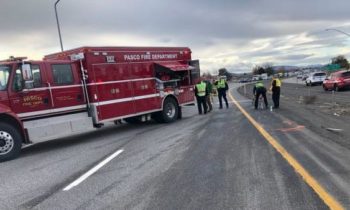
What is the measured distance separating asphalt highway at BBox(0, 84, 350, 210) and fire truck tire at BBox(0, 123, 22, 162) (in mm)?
269

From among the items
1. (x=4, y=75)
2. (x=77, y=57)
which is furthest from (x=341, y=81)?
(x=4, y=75)

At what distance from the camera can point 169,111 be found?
18547mm

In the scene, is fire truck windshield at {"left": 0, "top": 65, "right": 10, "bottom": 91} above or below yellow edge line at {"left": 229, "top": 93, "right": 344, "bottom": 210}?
above

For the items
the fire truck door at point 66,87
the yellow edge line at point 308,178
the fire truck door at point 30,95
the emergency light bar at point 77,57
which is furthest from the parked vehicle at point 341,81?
the fire truck door at point 30,95

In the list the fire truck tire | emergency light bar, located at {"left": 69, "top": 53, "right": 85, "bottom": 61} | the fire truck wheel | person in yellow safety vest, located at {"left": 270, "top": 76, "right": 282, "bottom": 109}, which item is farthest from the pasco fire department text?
the fire truck tire

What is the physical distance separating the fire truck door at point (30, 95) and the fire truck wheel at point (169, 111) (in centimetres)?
603

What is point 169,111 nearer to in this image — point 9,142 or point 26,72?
point 26,72

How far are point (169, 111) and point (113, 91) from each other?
3.88 m

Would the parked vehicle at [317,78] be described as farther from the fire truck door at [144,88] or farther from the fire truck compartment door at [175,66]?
the fire truck door at [144,88]

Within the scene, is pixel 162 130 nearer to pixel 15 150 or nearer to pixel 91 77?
pixel 91 77

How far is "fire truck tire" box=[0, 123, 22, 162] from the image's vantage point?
451 inches

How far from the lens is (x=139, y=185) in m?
7.22

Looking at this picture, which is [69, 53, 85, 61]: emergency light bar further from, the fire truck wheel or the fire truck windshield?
the fire truck wheel

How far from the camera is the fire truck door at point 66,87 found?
13250 mm
